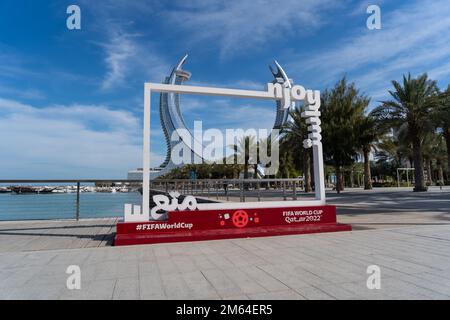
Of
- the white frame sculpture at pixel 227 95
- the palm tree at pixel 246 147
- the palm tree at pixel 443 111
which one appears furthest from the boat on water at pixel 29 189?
the palm tree at pixel 246 147

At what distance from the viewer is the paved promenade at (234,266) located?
3652mm

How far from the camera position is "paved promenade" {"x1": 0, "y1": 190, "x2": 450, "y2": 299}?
3.65 m

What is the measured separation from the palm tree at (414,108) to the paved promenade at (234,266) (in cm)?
2249

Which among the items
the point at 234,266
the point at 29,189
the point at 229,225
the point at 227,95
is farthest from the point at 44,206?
the point at 234,266

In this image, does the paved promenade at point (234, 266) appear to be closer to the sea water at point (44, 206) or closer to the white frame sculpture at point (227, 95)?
the white frame sculpture at point (227, 95)

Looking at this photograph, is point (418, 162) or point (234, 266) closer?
point (234, 266)

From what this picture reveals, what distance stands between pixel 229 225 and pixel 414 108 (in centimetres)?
2565

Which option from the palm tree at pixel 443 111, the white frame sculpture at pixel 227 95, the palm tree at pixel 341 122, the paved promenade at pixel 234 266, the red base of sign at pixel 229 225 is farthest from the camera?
the palm tree at pixel 341 122

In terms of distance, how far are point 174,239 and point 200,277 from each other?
106 inches

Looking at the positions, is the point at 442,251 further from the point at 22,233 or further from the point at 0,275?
the point at 22,233

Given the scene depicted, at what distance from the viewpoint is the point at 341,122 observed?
97.7ft

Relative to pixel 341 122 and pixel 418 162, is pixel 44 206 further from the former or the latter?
pixel 418 162

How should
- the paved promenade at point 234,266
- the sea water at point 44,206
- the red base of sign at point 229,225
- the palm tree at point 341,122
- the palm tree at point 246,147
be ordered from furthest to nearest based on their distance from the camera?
the palm tree at point 246,147
the palm tree at point 341,122
the sea water at point 44,206
the red base of sign at point 229,225
the paved promenade at point 234,266

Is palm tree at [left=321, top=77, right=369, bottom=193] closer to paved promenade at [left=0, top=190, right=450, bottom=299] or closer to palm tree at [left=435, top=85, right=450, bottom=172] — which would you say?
palm tree at [left=435, top=85, right=450, bottom=172]
